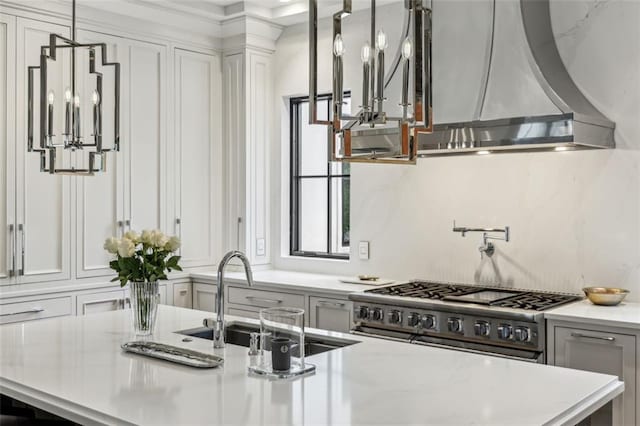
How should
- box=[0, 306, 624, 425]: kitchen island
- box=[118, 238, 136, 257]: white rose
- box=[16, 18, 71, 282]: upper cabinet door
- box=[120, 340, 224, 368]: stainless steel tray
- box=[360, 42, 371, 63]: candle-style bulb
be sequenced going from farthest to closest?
box=[16, 18, 71, 282]: upper cabinet door < box=[118, 238, 136, 257]: white rose < box=[120, 340, 224, 368]: stainless steel tray < box=[360, 42, 371, 63]: candle-style bulb < box=[0, 306, 624, 425]: kitchen island

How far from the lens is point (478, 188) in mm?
4098

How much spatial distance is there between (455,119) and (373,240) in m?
1.33

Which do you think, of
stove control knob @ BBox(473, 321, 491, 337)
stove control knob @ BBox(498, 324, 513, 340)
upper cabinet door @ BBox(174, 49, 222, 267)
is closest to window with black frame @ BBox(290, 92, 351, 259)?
upper cabinet door @ BBox(174, 49, 222, 267)

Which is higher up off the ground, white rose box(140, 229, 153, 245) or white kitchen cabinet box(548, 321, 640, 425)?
white rose box(140, 229, 153, 245)

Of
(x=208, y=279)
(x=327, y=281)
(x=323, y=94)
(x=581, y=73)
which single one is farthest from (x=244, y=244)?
(x=581, y=73)

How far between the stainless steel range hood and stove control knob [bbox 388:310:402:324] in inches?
33.5

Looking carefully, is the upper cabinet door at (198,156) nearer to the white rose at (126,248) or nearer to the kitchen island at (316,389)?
the white rose at (126,248)

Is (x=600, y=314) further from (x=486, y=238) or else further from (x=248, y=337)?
(x=248, y=337)

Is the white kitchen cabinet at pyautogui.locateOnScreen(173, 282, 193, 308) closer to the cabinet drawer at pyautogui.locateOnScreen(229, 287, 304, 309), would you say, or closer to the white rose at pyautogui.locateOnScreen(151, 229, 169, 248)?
the cabinet drawer at pyautogui.locateOnScreen(229, 287, 304, 309)

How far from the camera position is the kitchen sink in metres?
2.63

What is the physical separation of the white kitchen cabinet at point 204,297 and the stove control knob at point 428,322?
1775 millimetres

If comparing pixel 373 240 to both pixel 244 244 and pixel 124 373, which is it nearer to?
pixel 244 244

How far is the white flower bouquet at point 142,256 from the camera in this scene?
2613 millimetres

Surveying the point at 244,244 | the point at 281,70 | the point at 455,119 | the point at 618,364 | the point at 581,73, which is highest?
the point at 281,70
